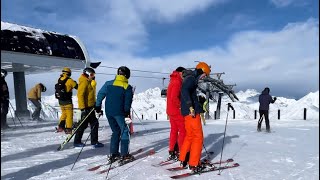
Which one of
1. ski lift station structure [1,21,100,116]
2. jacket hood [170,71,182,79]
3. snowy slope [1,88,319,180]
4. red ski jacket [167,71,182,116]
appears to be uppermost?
ski lift station structure [1,21,100,116]

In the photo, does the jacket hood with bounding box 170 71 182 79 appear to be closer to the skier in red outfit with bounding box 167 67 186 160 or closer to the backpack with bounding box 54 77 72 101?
the skier in red outfit with bounding box 167 67 186 160

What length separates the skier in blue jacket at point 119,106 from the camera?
248 inches

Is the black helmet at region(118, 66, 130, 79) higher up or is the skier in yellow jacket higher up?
→ the black helmet at region(118, 66, 130, 79)

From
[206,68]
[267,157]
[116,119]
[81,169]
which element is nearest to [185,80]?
[206,68]

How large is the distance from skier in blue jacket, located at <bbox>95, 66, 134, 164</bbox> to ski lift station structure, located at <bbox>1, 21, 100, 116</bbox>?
933 cm

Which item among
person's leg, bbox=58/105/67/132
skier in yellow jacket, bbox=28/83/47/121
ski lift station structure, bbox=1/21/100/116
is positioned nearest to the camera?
person's leg, bbox=58/105/67/132

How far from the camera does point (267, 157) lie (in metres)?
7.66

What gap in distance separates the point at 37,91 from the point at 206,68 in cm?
1078

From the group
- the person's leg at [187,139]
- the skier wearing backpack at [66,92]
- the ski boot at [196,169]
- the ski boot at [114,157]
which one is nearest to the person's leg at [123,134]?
the ski boot at [114,157]

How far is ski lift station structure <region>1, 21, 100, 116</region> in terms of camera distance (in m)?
14.5

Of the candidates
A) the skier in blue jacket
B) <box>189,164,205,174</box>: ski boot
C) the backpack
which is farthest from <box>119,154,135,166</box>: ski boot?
the backpack

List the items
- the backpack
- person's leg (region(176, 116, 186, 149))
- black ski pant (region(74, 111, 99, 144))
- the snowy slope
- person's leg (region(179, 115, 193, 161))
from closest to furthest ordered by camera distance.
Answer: the snowy slope → person's leg (region(179, 115, 193, 161)) → person's leg (region(176, 116, 186, 149)) → black ski pant (region(74, 111, 99, 144)) → the backpack

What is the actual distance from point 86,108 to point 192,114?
3.56 meters

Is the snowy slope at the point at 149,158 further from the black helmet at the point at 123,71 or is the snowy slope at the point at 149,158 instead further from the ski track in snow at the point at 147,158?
the black helmet at the point at 123,71
